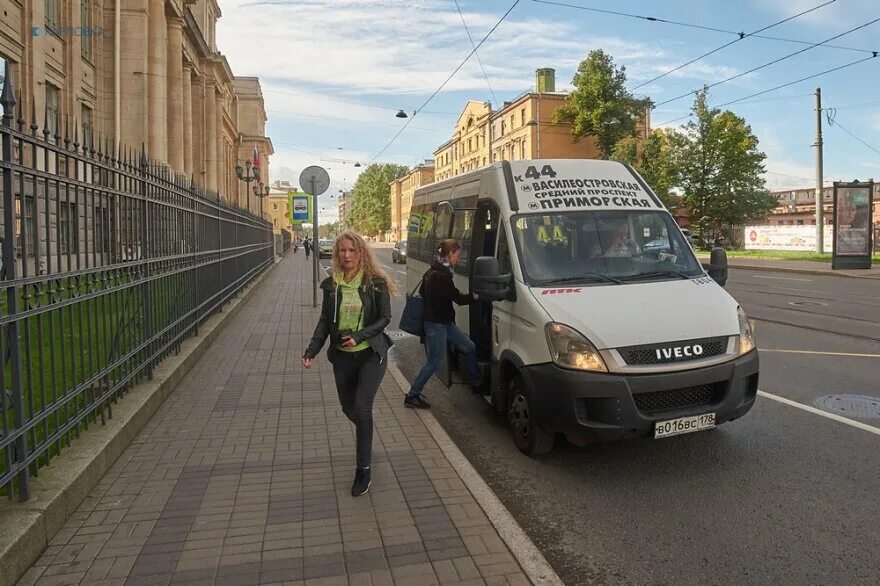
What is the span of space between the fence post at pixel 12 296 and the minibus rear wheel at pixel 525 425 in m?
3.08

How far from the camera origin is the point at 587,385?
4355 millimetres

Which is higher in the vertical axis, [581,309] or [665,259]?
[665,259]

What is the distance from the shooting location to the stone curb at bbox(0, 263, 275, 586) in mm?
3166

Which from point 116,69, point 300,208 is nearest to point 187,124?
point 116,69

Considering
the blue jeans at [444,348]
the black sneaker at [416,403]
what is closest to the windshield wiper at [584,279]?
the blue jeans at [444,348]

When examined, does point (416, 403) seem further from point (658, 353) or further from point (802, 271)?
point (802, 271)

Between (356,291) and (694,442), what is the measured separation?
295 cm

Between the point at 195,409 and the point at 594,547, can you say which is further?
the point at 195,409

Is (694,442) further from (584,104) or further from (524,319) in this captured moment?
(584,104)

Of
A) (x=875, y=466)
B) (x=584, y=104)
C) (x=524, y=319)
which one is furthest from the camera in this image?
(x=584, y=104)

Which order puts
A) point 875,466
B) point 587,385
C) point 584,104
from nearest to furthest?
1. point 587,385
2. point 875,466
3. point 584,104

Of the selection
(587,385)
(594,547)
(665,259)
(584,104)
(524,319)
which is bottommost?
(594,547)

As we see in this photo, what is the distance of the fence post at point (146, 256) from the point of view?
6336 millimetres

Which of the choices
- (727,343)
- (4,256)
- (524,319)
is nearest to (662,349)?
(727,343)
